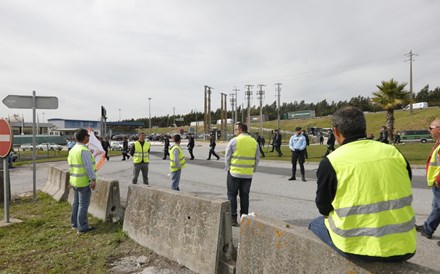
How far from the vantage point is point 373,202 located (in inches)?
80.4

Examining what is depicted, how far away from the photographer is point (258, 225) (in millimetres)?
3045

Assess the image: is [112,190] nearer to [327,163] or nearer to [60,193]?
[60,193]

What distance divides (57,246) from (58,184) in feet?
14.7

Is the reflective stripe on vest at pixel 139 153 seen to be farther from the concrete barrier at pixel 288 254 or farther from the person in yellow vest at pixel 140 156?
the concrete barrier at pixel 288 254

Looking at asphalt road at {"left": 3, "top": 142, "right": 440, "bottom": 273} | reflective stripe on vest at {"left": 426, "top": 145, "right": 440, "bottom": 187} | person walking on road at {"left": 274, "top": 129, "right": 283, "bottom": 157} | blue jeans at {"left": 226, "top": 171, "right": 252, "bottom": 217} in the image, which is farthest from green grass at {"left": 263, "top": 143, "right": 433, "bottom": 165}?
blue jeans at {"left": 226, "top": 171, "right": 252, "bottom": 217}

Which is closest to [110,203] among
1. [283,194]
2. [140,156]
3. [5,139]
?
[5,139]

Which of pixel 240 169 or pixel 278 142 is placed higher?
pixel 240 169

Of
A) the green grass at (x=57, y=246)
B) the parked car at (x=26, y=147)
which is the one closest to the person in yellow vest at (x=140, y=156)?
the green grass at (x=57, y=246)

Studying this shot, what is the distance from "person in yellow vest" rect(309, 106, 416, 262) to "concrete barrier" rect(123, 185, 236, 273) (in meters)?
1.64

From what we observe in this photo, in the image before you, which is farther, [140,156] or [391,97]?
[391,97]

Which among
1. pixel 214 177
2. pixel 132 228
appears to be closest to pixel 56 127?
pixel 214 177

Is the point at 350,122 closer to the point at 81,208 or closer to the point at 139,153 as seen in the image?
the point at 81,208

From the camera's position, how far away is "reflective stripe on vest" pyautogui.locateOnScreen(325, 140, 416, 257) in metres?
2.04

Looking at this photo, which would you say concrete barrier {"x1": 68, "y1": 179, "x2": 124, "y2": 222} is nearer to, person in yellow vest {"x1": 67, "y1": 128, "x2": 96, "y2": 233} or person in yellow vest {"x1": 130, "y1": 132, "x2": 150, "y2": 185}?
person in yellow vest {"x1": 67, "y1": 128, "x2": 96, "y2": 233}
